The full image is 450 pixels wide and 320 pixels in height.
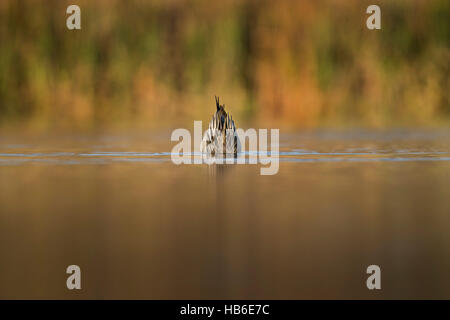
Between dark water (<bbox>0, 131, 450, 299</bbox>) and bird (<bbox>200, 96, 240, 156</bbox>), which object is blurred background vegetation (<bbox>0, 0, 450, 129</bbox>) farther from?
bird (<bbox>200, 96, 240, 156</bbox>)

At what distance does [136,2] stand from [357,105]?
7.63 meters

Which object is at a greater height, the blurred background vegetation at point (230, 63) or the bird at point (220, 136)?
the blurred background vegetation at point (230, 63)

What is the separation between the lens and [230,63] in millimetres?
26125

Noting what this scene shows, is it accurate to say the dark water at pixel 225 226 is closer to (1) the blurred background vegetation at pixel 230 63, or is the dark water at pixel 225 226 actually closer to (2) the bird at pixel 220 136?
(2) the bird at pixel 220 136

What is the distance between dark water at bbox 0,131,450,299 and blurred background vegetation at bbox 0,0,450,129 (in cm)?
1040

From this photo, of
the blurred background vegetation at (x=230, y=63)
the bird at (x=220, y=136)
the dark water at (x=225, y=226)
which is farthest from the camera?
the blurred background vegetation at (x=230, y=63)

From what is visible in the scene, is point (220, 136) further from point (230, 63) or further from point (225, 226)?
point (230, 63)

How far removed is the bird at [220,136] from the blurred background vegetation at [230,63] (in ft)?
35.2

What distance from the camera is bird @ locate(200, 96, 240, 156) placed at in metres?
13.6

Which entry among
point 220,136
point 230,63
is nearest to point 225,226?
point 220,136

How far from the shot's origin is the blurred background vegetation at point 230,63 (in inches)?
989

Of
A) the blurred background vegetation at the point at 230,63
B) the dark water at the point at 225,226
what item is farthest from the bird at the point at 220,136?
the blurred background vegetation at the point at 230,63

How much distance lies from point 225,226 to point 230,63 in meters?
18.5

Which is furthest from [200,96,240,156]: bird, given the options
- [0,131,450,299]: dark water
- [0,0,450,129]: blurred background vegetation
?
[0,0,450,129]: blurred background vegetation
